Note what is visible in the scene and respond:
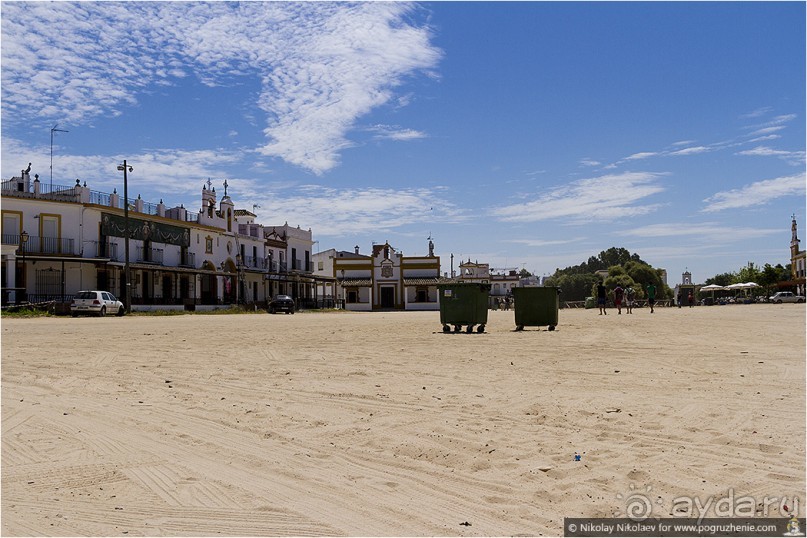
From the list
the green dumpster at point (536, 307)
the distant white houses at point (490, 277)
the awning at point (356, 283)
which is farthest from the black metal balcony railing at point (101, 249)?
the distant white houses at point (490, 277)

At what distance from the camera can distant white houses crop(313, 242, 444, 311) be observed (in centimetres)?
6769

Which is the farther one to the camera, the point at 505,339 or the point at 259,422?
the point at 505,339

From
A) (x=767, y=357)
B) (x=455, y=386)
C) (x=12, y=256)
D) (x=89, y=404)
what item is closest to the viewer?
(x=89, y=404)

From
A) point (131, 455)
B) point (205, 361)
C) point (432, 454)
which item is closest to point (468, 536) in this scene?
point (432, 454)

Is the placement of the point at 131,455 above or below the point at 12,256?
below

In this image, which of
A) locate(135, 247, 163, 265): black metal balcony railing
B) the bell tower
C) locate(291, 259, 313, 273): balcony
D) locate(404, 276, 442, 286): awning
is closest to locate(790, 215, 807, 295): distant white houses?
the bell tower

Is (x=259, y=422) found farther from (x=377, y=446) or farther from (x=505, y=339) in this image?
(x=505, y=339)

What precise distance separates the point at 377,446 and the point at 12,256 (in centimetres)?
3728

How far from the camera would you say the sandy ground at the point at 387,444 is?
3.81 m

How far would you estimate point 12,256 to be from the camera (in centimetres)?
3597

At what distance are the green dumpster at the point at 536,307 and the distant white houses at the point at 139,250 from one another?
2768cm

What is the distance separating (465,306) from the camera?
59.3ft

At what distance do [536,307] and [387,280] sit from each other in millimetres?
50282

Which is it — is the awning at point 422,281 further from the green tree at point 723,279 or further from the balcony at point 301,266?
the green tree at point 723,279
